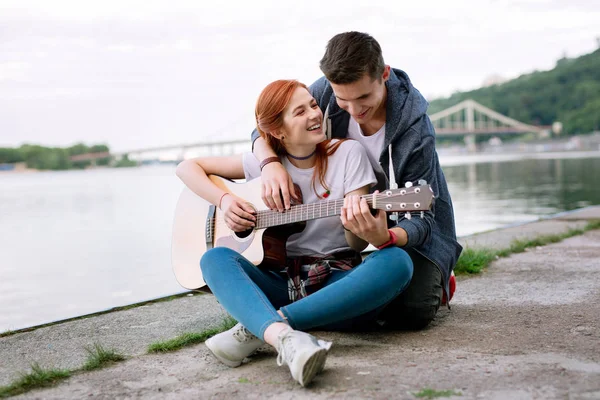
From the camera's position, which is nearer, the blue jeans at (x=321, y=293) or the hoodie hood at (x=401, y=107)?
the blue jeans at (x=321, y=293)

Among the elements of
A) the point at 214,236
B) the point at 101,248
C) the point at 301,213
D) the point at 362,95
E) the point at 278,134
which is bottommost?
the point at 101,248

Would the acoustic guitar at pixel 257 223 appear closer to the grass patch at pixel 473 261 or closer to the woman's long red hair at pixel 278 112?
the woman's long red hair at pixel 278 112

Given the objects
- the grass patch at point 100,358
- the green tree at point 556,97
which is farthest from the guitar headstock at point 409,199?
the green tree at point 556,97

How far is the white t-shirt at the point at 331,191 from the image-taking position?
2.40 meters

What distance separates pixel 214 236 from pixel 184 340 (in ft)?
1.46

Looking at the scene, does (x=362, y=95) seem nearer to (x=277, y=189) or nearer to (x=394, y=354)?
(x=277, y=189)

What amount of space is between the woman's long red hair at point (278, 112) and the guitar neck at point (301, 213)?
0.13 metres

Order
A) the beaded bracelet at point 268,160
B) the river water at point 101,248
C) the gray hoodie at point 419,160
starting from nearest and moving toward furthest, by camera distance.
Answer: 1. the gray hoodie at point 419,160
2. the beaded bracelet at point 268,160
3. the river water at point 101,248

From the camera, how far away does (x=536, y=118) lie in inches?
2333

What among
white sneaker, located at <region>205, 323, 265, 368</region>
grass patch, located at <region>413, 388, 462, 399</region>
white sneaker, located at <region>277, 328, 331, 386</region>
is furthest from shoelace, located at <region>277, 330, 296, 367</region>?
grass patch, located at <region>413, 388, 462, 399</region>

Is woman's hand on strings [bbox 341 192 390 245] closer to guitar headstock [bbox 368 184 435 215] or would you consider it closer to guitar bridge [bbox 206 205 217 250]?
guitar headstock [bbox 368 184 435 215]

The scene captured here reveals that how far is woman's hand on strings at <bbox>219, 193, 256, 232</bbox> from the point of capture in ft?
8.11

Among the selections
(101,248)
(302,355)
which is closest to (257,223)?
(302,355)

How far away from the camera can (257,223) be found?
2488mm
